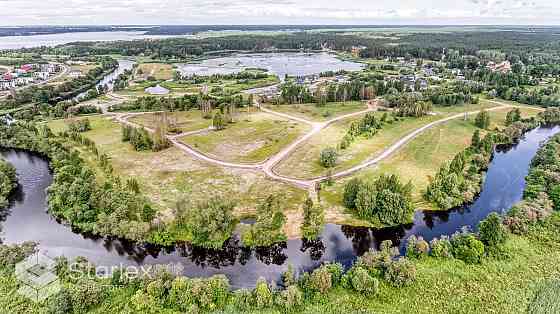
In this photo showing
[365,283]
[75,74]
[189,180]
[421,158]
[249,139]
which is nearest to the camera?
[365,283]

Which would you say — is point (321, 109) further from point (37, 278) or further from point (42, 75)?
point (42, 75)

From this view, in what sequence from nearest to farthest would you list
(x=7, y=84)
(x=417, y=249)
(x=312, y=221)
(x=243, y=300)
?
(x=243, y=300) < (x=417, y=249) < (x=312, y=221) < (x=7, y=84)

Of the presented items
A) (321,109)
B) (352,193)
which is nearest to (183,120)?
(321,109)

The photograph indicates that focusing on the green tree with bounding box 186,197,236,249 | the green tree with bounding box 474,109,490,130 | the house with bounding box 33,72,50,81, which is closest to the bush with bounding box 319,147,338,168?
the green tree with bounding box 186,197,236,249

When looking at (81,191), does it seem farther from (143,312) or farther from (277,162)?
(277,162)

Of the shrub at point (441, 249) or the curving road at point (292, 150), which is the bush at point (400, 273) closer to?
the shrub at point (441, 249)

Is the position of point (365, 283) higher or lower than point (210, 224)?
lower

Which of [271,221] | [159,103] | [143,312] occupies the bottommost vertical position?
[143,312]

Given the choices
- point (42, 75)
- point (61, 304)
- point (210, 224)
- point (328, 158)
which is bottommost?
point (61, 304)

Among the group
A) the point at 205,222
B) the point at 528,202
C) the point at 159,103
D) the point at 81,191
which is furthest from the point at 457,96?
the point at 81,191
